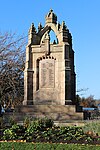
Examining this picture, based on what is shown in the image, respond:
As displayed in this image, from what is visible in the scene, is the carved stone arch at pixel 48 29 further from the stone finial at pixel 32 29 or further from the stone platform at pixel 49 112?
the stone platform at pixel 49 112

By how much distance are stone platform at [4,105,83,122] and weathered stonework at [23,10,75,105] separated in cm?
73

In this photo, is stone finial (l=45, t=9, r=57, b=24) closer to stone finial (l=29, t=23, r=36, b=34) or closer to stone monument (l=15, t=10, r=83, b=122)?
stone monument (l=15, t=10, r=83, b=122)

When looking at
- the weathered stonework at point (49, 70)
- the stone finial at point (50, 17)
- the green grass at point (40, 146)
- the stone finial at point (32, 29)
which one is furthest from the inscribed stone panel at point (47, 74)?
the green grass at point (40, 146)

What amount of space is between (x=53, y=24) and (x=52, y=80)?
5.03 metres

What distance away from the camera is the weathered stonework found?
2720 centimetres

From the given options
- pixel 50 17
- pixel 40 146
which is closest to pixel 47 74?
pixel 50 17

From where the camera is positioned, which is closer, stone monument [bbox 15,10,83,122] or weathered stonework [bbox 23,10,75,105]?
stone monument [bbox 15,10,83,122]

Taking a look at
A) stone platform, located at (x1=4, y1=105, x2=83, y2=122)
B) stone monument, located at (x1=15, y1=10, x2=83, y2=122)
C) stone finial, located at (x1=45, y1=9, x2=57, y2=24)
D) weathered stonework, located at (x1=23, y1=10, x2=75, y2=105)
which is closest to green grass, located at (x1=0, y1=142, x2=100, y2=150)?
stone platform, located at (x1=4, y1=105, x2=83, y2=122)

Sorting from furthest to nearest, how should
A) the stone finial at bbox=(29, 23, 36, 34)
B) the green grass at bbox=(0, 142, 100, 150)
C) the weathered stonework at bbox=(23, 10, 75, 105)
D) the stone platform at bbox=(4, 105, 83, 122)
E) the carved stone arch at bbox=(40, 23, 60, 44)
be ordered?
the carved stone arch at bbox=(40, 23, 60, 44)
the stone finial at bbox=(29, 23, 36, 34)
the weathered stonework at bbox=(23, 10, 75, 105)
the stone platform at bbox=(4, 105, 83, 122)
the green grass at bbox=(0, 142, 100, 150)

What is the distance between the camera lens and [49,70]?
89.8 feet

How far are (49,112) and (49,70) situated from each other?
3.39 meters

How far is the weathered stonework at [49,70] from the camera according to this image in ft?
89.2

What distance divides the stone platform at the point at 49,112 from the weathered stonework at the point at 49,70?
731 mm

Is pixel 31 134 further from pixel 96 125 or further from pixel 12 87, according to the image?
pixel 12 87
